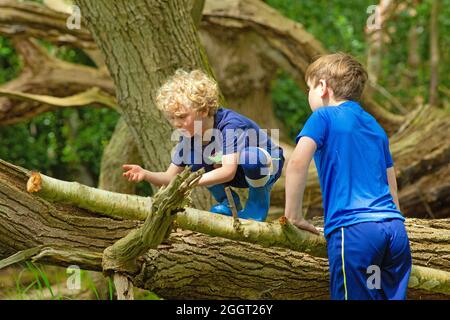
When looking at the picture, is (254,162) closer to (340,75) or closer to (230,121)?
(230,121)

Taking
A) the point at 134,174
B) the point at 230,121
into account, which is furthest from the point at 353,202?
the point at 134,174

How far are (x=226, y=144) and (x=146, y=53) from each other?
1259 mm

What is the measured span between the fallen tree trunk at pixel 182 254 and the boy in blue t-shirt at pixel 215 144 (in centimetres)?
Result: 22

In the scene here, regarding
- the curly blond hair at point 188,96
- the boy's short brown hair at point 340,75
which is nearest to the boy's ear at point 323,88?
the boy's short brown hair at point 340,75

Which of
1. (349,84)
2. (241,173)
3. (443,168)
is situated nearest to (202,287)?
(241,173)

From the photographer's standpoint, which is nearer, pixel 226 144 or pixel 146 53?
pixel 226 144

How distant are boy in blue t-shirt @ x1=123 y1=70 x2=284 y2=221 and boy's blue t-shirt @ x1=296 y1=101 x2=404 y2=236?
0.42 m

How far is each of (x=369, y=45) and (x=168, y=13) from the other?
687cm

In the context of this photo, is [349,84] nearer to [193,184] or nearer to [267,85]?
[193,184]

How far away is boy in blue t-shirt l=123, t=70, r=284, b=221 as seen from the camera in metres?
3.48

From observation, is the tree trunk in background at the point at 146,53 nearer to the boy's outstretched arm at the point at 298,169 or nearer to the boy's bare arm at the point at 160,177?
the boy's bare arm at the point at 160,177

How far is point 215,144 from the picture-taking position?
3.64 m

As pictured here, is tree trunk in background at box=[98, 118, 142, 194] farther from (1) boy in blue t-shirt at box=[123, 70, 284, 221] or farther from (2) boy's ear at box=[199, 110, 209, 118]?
(2) boy's ear at box=[199, 110, 209, 118]

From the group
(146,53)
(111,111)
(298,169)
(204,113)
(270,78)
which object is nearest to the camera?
(298,169)
